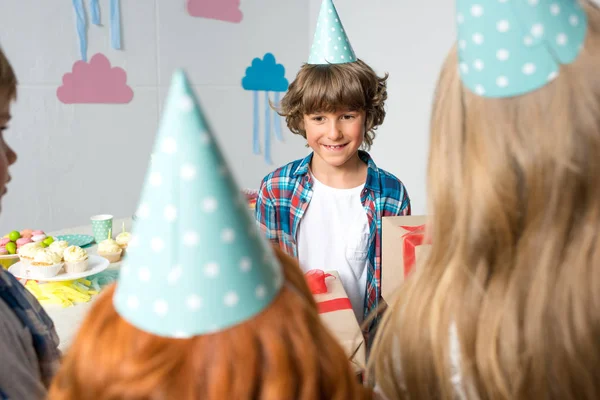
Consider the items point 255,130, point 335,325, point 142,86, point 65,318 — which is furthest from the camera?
point 255,130

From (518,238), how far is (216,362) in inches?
13.8

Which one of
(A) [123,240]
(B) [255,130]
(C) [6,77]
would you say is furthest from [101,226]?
(B) [255,130]

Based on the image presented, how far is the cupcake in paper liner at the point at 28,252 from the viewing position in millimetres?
1246

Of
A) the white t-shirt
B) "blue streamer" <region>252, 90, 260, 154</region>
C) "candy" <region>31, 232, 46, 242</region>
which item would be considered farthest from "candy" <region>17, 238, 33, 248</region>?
"blue streamer" <region>252, 90, 260, 154</region>

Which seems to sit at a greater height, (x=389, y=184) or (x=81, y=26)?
(x=81, y=26)

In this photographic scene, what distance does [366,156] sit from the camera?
1562 mm

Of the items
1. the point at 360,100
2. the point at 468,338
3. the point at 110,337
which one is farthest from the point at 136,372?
the point at 360,100

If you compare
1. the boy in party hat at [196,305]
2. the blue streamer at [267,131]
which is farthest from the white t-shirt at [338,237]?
the blue streamer at [267,131]

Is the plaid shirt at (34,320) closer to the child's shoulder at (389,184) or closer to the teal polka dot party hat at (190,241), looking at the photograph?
the teal polka dot party hat at (190,241)

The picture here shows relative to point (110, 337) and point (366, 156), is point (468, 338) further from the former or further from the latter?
point (366, 156)

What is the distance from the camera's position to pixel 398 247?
116 cm

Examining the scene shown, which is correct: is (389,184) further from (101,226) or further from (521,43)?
(521,43)

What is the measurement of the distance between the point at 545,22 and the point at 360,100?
920 millimetres

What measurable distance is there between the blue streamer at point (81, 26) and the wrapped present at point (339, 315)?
1.62 m
